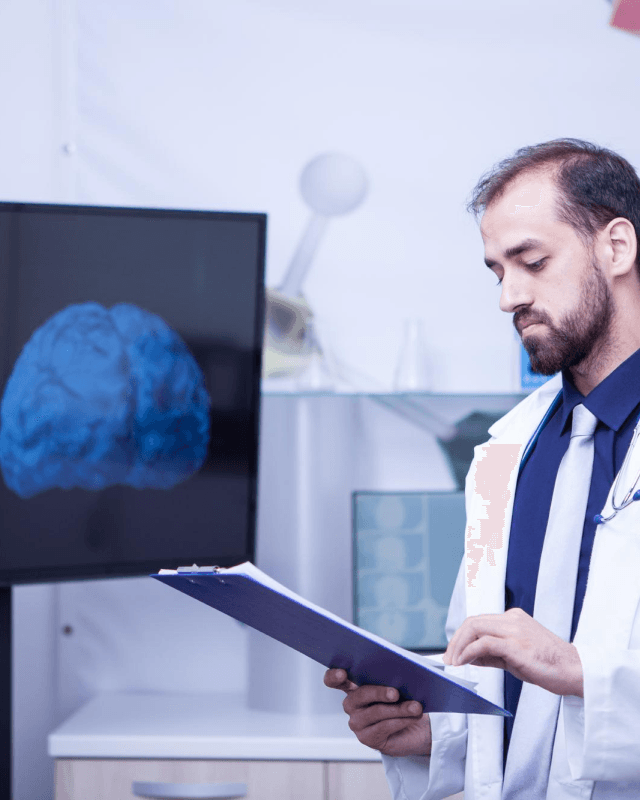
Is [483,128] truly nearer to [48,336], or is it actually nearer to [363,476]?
[363,476]

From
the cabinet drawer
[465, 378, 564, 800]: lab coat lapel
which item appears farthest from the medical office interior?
[465, 378, 564, 800]: lab coat lapel

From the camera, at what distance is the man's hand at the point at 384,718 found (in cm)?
132

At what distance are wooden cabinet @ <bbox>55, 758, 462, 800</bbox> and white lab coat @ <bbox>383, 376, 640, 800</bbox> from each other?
37cm

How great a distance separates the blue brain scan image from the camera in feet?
5.92

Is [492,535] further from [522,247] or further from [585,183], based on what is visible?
[585,183]

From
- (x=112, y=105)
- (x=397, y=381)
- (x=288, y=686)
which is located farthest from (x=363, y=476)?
(x=112, y=105)

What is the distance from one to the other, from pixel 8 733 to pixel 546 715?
110cm

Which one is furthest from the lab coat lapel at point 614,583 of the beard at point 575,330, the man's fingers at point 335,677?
the man's fingers at point 335,677

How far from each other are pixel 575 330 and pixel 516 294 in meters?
0.11

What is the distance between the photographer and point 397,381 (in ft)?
7.44

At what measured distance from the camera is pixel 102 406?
6.16 ft

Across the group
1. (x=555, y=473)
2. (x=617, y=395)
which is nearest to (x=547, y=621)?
(x=555, y=473)

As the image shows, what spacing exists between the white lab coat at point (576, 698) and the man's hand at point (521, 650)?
0.09 feet

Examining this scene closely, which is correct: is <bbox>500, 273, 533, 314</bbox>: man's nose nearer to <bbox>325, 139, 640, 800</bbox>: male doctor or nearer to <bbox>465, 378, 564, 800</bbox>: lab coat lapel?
<bbox>325, 139, 640, 800</bbox>: male doctor
